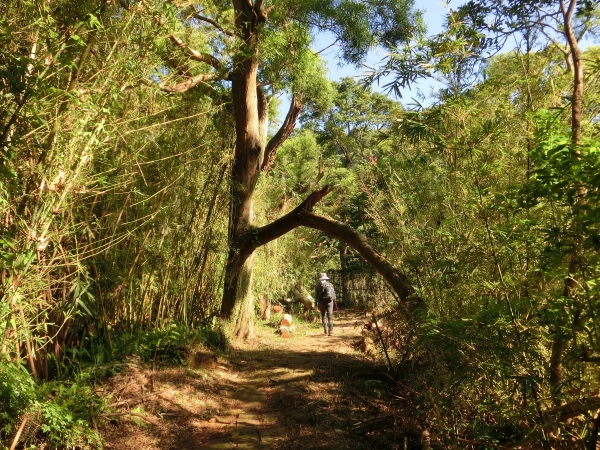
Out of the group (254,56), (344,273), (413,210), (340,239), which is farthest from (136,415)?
(344,273)

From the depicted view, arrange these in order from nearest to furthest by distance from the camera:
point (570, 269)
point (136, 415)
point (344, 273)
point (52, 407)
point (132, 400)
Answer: point (570, 269)
point (52, 407)
point (136, 415)
point (132, 400)
point (344, 273)

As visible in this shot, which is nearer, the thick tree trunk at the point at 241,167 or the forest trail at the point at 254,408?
the forest trail at the point at 254,408

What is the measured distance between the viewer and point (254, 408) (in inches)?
161

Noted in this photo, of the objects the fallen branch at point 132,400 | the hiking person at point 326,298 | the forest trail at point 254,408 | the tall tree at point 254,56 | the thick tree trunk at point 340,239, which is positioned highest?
the tall tree at point 254,56

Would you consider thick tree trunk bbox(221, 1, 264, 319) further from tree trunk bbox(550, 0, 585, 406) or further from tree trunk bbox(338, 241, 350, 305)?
tree trunk bbox(338, 241, 350, 305)

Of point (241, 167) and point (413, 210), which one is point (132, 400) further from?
point (241, 167)

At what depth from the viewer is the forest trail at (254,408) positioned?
3.16 meters

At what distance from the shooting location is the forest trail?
3164 millimetres

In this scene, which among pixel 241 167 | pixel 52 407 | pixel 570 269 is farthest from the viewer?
pixel 241 167

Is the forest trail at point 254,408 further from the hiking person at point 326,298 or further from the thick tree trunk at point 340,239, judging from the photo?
the hiking person at point 326,298

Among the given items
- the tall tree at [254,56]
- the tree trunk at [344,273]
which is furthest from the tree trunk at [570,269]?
the tree trunk at [344,273]

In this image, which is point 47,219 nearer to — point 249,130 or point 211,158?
point 211,158

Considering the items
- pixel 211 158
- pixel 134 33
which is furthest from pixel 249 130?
pixel 134 33

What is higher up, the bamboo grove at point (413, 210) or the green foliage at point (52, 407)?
the bamboo grove at point (413, 210)
